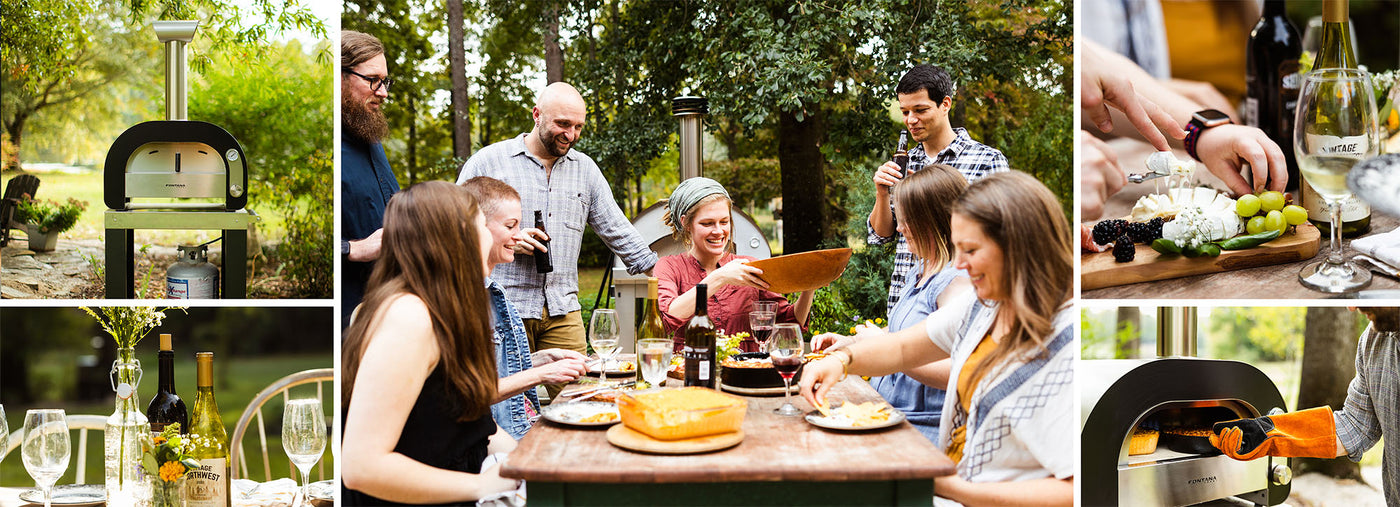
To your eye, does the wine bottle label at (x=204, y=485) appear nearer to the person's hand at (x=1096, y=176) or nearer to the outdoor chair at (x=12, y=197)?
the person's hand at (x=1096, y=176)

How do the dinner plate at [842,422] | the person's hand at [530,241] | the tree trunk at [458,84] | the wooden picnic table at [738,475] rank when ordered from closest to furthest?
the wooden picnic table at [738,475] < the dinner plate at [842,422] < the person's hand at [530,241] < the tree trunk at [458,84]

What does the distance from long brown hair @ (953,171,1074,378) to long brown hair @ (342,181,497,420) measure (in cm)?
100

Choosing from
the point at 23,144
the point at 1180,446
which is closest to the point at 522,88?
the point at 23,144

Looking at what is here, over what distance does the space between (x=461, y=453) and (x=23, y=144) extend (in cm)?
438

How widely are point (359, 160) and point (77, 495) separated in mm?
1080

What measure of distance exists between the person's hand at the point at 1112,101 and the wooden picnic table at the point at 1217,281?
Answer: 1.8 inches

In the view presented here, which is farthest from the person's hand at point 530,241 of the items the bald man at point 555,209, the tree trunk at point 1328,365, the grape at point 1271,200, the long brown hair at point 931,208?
the tree trunk at point 1328,365

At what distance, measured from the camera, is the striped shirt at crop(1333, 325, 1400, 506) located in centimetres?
231

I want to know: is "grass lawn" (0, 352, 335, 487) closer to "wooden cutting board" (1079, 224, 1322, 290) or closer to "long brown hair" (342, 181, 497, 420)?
"long brown hair" (342, 181, 497, 420)

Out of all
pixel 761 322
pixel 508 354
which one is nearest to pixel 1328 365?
pixel 761 322

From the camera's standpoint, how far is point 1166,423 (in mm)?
2477

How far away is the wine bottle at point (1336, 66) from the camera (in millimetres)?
2051

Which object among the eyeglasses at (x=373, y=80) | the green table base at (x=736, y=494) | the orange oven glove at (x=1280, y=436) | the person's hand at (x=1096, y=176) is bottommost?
the orange oven glove at (x=1280, y=436)

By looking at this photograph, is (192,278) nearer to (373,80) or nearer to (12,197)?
(373,80)
